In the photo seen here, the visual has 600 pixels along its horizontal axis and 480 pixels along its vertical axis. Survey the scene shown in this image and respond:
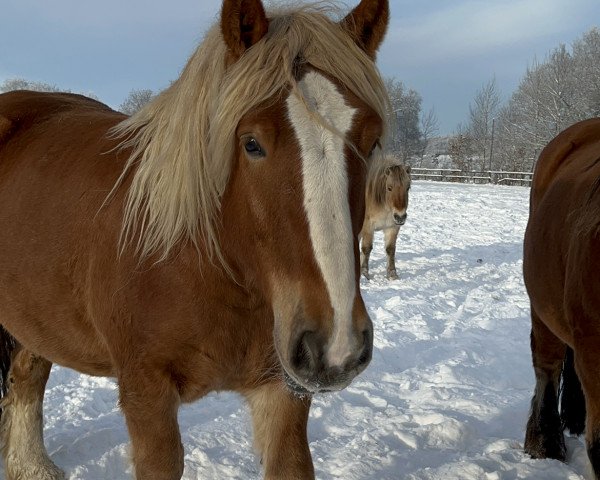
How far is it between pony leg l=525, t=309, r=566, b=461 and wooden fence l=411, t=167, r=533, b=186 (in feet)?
102

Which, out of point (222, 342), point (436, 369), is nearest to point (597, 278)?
point (222, 342)

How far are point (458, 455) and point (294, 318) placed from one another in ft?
7.74

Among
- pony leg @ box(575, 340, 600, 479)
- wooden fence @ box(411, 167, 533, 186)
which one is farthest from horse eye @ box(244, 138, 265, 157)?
wooden fence @ box(411, 167, 533, 186)

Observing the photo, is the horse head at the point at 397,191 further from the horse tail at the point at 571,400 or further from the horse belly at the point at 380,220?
the horse tail at the point at 571,400

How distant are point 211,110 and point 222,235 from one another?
424 millimetres

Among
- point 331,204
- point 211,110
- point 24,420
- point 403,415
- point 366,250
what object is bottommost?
point 403,415

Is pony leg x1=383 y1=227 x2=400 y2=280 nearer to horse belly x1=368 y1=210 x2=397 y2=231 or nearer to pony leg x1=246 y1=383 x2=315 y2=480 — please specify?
horse belly x1=368 y1=210 x2=397 y2=231

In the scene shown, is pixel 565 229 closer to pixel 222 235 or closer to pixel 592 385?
pixel 592 385

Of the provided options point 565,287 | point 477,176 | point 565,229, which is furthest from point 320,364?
point 477,176

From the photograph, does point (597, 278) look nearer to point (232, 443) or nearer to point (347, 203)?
point (347, 203)

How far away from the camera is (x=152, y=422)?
1950mm

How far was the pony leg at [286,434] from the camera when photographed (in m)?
2.15

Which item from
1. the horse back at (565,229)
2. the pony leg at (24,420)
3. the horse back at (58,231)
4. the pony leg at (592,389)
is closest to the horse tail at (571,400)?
the horse back at (565,229)

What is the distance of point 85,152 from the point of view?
2482 mm
